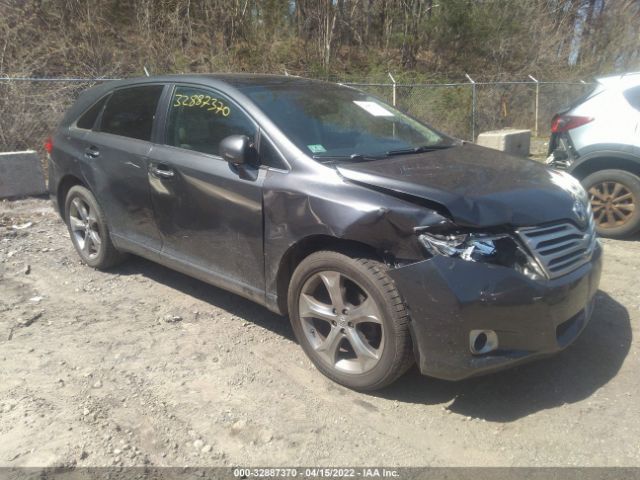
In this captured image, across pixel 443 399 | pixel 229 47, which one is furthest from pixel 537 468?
pixel 229 47

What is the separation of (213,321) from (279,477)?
1.75 metres

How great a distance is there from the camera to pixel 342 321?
3180mm

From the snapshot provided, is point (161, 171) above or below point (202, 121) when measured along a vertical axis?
below

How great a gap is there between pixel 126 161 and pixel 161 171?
1.61 feet

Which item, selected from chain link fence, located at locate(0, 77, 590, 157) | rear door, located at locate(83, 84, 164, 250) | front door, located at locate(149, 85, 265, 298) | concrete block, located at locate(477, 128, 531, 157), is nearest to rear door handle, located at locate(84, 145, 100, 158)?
rear door, located at locate(83, 84, 164, 250)

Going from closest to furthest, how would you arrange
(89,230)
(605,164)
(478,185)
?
(478,185)
(89,230)
(605,164)

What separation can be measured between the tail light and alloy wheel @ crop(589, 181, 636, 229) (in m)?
0.68

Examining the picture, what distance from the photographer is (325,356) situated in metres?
3.32

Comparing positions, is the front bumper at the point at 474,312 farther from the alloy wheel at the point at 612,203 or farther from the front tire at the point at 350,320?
the alloy wheel at the point at 612,203

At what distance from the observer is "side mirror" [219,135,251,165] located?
3398 mm

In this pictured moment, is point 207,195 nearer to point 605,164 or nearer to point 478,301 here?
point 478,301

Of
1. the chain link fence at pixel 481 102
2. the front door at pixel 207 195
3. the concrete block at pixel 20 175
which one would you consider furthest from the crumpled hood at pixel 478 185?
the chain link fence at pixel 481 102

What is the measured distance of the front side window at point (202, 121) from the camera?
3.73 m

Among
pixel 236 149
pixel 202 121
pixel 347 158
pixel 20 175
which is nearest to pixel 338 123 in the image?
pixel 347 158
